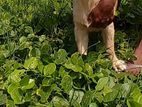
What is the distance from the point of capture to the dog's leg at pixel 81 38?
9.01ft

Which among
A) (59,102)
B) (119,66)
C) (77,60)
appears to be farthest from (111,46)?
(59,102)

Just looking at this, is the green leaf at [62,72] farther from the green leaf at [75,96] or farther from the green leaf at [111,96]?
the green leaf at [111,96]

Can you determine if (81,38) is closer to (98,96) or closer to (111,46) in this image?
(111,46)

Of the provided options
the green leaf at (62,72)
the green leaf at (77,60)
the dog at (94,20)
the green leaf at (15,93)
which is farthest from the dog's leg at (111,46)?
the green leaf at (15,93)

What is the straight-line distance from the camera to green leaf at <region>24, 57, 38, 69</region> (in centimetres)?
264

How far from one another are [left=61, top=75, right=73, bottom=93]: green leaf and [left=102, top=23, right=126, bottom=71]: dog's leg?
49 centimetres

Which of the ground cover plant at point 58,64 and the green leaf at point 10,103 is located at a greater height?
the ground cover plant at point 58,64

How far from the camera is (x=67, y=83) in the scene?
8.05 feet

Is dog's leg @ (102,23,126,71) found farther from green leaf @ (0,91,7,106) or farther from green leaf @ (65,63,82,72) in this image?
green leaf @ (0,91,7,106)

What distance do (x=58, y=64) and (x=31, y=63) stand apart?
0.16 metres

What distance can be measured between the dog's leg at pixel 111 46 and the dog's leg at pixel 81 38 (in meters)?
0.13

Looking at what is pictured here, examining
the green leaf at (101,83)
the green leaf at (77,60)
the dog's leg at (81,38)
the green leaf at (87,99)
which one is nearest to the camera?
the green leaf at (87,99)

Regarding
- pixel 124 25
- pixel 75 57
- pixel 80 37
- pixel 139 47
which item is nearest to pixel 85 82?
pixel 75 57

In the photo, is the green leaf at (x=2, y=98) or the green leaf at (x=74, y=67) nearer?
the green leaf at (x=2, y=98)
